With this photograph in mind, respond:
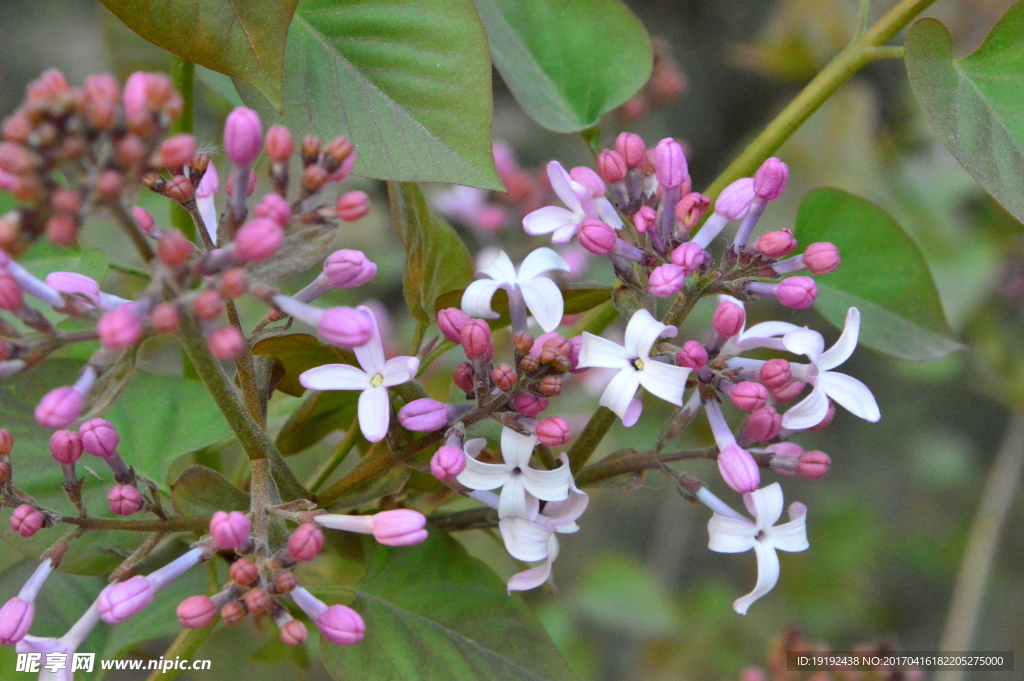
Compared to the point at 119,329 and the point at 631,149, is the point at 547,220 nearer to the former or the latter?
the point at 631,149

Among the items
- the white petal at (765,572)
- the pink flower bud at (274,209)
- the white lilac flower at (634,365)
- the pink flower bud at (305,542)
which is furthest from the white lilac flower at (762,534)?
the pink flower bud at (274,209)

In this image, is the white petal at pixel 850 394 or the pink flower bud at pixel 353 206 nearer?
the pink flower bud at pixel 353 206

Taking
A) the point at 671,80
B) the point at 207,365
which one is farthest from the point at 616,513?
the point at 207,365

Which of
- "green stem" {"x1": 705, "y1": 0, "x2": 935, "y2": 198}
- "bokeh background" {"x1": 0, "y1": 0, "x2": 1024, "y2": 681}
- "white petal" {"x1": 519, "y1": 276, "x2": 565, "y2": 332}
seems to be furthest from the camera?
"bokeh background" {"x1": 0, "y1": 0, "x2": 1024, "y2": 681}

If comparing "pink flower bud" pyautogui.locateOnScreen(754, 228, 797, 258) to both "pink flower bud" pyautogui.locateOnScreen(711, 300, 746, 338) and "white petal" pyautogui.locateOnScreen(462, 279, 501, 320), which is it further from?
"white petal" pyautogui.locateOnScreen(462, 279, 501, 320)

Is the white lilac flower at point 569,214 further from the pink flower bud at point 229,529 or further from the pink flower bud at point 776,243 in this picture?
the pink flower bud at point 229,529

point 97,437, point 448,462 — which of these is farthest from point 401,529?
point 97,437

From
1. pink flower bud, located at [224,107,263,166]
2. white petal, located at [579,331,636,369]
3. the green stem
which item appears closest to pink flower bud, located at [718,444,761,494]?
white petal, located at [579,331,636,369]
